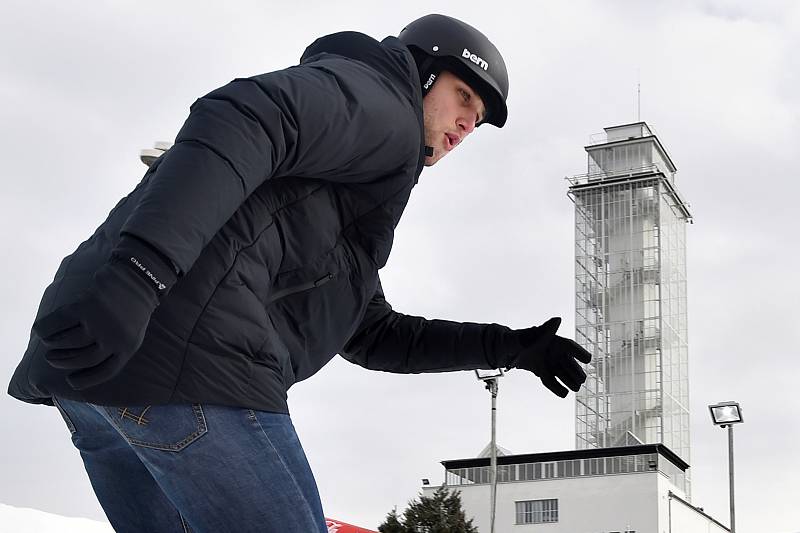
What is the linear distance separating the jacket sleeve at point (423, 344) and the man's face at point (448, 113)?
505 mm

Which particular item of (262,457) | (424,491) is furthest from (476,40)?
(424,491)

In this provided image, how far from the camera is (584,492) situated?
1818 inches

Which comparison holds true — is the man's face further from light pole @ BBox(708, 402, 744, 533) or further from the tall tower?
the tall tower

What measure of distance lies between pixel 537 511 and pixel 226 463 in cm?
4646

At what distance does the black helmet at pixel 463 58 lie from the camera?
2.45 meters

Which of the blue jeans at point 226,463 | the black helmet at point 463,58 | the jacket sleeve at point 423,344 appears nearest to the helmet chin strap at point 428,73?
the black helmet at point 463,58

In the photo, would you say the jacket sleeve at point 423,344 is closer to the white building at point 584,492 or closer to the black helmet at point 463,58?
the black helmet at point 463,58

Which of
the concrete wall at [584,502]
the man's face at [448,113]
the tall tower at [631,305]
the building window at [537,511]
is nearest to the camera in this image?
the man's face at [448,113]

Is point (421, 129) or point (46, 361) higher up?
point (421, 129)

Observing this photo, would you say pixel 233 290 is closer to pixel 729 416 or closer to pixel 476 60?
pixel 476 60

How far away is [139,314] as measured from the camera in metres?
1.65

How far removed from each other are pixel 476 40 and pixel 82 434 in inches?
45.8

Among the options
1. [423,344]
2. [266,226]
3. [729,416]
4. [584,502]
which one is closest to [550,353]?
[423,344]

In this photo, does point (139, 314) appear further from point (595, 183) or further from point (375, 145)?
point (595, 183)
